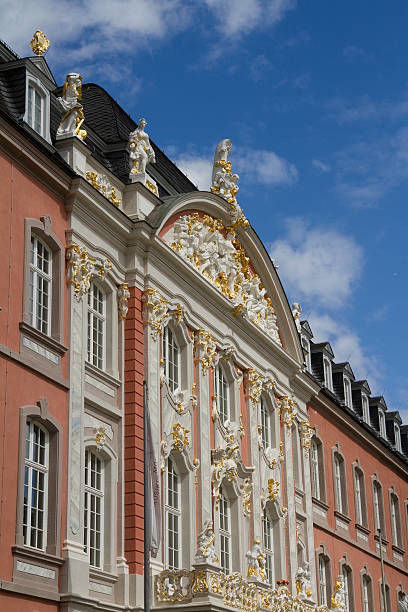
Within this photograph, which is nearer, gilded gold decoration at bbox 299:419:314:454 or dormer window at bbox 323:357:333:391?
gilded gold decoration at bbox 299:419:314:454

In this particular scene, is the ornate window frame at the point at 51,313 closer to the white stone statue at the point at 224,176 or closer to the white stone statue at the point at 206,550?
the white stone statue at the point at 206,550

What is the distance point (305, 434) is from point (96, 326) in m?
14.3

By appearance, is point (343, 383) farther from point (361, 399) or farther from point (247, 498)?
point (247, 498)

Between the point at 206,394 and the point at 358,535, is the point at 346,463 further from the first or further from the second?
the point at 206,394

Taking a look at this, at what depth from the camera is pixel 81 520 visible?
23453mm

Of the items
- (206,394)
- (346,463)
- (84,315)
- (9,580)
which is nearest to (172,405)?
(206,394)

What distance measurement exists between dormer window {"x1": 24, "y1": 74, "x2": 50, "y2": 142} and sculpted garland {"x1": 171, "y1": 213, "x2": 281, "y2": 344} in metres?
5.70

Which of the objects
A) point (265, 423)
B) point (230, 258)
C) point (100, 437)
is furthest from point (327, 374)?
point (100, 437)

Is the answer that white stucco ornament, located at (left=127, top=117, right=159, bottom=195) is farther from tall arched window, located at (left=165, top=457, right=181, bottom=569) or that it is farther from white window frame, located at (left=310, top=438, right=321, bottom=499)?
white window frame, located at (left=310, top=438, right=321, bottom=499)

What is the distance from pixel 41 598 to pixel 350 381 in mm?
30483

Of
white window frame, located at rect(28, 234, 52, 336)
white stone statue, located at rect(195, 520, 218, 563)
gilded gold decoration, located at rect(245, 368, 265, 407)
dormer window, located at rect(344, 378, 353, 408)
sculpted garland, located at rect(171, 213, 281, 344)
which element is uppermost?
dormer window, located at rect(344, 378, 353, 408)

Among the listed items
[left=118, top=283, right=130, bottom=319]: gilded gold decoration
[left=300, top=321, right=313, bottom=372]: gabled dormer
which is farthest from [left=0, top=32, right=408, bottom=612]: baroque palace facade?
[left=300, top=321, right=313, bottom=372]: gabled dormer

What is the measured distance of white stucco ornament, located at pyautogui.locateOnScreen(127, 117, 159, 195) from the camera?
94.4 feet

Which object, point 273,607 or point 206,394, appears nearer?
point 273,607
